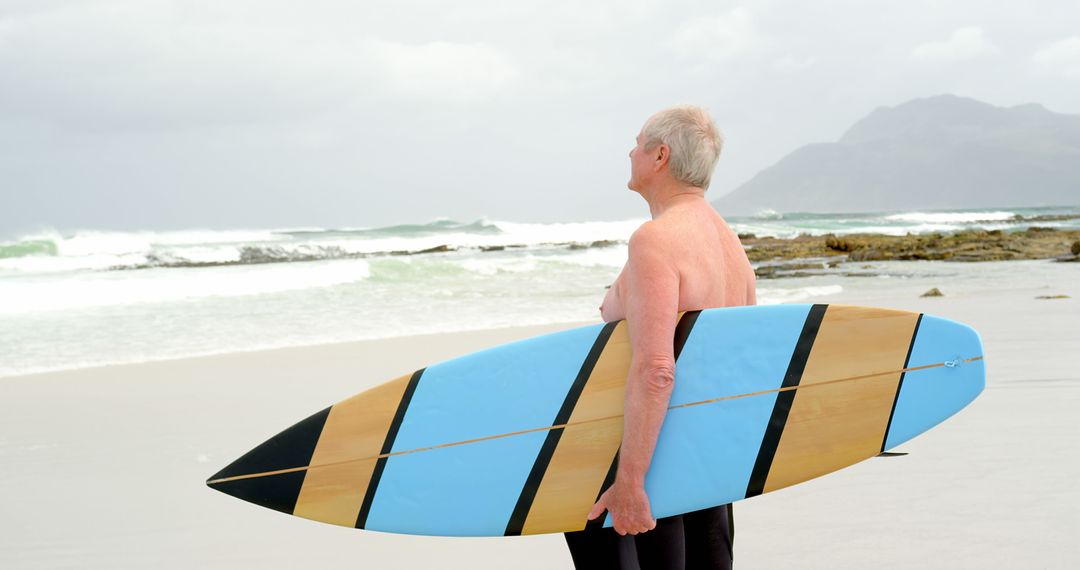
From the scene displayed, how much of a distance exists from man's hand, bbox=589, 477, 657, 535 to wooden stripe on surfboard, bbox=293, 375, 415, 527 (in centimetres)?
63

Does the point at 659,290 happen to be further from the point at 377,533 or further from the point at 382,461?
the point at 377,533

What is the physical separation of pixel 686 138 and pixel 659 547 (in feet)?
2.52

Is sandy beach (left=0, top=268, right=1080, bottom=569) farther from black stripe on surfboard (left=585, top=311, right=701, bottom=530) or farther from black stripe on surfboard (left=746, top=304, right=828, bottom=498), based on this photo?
black stripe on surfboard (left=585, top=311, right=701, bottom=530)

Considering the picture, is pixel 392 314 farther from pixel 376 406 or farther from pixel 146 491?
pixel 376 406

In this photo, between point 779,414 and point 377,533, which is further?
point 377,533

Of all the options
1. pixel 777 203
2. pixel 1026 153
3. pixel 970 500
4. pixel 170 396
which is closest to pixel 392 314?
pixel 170 396

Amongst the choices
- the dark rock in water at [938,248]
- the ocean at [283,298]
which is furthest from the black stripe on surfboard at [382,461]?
the dark rock in water at [938,248]

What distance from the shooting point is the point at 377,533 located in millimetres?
2873

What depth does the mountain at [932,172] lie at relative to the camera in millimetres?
97525

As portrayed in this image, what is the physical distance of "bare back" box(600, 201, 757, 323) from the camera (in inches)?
59.2

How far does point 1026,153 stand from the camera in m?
109

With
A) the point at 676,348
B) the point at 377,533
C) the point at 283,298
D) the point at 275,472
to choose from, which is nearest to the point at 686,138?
the point at 676,348

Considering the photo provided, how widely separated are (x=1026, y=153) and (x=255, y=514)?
123 metres

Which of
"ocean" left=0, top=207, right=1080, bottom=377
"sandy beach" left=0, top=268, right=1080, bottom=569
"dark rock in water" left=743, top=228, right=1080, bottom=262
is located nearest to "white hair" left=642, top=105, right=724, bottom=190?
"sandy beach" left=0, top=268, right=1080, bottom=569
